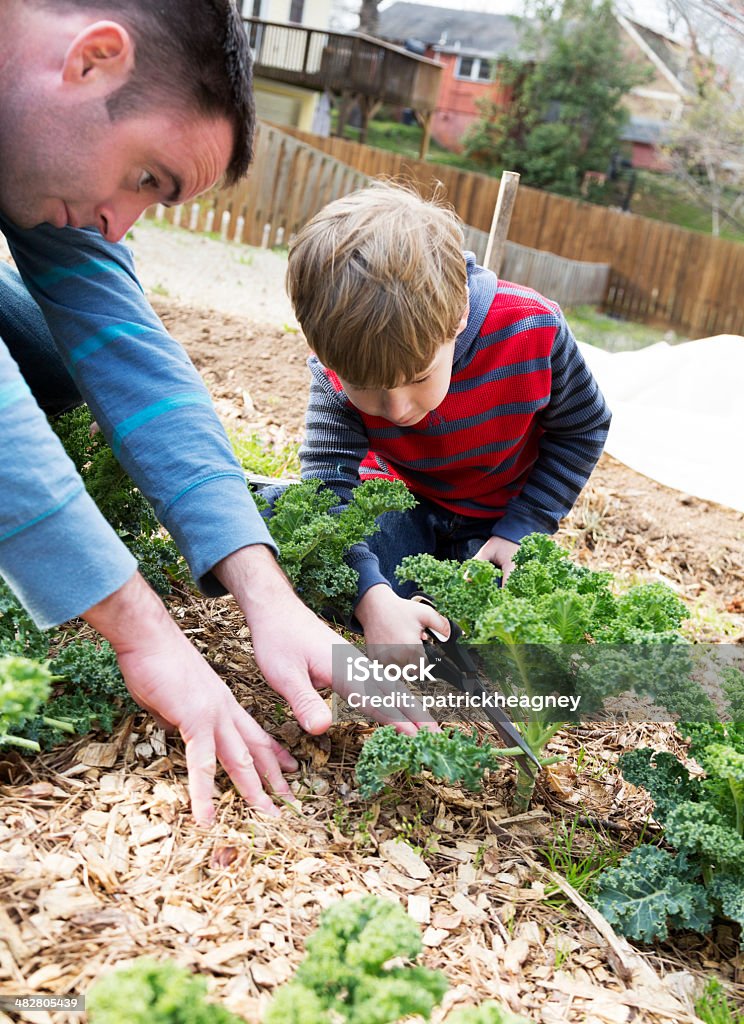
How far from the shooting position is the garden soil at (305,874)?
1.57 meters

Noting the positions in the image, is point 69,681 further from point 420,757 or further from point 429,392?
point 429,392

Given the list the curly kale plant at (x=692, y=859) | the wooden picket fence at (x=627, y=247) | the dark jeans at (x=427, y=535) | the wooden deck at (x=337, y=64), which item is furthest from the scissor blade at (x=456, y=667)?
the wooden deck at (x=337, y=64)

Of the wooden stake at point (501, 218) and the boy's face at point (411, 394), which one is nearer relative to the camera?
the boy's face at point (411, 394)

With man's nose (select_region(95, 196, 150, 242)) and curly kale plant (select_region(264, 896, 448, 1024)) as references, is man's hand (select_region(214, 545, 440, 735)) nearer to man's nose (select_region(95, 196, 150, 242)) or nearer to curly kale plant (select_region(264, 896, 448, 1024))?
curly kale plant (select_region(264, 896, 448, 1024))

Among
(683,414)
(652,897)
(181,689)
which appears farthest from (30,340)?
(683,414)

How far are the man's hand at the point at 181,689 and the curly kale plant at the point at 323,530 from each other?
1.88ft

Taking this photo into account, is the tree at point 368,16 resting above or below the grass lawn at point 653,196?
above

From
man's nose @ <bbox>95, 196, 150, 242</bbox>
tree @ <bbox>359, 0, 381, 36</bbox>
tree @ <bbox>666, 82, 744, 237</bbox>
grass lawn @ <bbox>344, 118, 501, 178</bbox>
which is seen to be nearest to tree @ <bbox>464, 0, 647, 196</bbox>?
grass lawn @ <bbox>344, 118, 501, 178</bbox>

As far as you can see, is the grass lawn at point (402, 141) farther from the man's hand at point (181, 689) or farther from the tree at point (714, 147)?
the man's hand at point (181, 689)

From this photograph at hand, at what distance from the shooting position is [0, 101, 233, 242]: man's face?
193 centimetres

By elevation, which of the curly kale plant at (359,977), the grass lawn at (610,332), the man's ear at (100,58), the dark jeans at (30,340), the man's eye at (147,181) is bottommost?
the grass lawn at (610,332)

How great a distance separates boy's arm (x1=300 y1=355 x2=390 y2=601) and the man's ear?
3.96 feet

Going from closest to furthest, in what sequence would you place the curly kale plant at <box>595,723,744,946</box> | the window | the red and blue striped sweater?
the curly kale plant at <box>595,723,744,946</box> < the red and blue striped sweater < the window

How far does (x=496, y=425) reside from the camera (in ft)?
9.93
